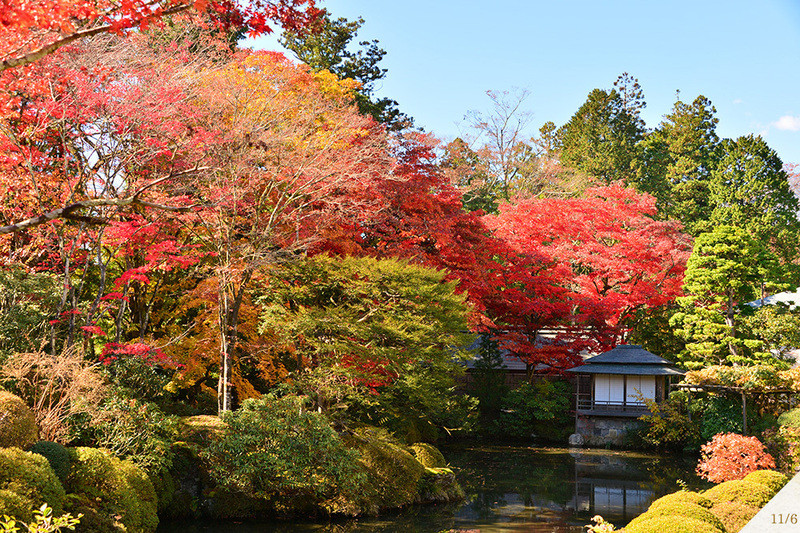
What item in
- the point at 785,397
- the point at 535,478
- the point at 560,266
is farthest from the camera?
the point at 560,266

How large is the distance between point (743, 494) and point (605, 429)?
13343 mm

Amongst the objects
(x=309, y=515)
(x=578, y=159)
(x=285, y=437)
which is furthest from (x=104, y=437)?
(x=578, y=159)

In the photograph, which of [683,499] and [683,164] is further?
[683,164]

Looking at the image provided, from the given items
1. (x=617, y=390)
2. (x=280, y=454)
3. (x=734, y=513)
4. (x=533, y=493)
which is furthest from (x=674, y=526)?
(x=617, y=390)

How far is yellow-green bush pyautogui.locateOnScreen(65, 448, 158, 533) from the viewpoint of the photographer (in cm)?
838

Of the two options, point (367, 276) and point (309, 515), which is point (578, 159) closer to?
point (367, 276)

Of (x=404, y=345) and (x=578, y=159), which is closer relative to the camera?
(x=404, y=345)

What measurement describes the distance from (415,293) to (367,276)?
41.0 inches

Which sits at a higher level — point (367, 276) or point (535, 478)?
point (367, 276)

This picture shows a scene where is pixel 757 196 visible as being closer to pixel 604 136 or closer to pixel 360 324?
pixel 604 136

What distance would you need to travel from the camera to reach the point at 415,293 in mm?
13477

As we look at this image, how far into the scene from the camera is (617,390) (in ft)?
74.7

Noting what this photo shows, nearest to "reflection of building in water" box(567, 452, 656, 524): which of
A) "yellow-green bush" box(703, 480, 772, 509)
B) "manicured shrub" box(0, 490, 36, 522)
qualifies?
"yellow-green bush" box(703, 480, 772, 509)

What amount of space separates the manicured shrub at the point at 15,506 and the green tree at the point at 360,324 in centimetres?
622
